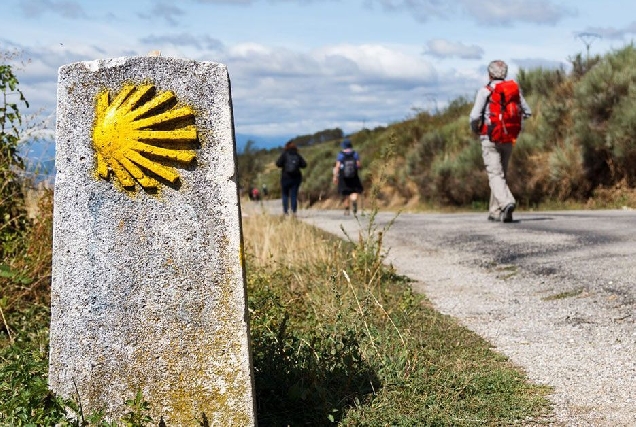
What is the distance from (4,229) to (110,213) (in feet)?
13.7

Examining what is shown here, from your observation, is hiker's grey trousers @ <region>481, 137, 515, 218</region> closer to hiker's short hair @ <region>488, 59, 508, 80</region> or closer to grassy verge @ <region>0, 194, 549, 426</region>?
hiker's short hair @ <region>488, 59, 508, 80</region>

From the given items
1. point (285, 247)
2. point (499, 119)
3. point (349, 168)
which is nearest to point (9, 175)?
point (285, 247)

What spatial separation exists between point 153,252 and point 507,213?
928cm

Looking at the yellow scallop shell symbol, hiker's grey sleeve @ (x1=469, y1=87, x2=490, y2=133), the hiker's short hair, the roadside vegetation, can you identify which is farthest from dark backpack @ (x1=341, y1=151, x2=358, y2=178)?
the yellow scallop shell symbol

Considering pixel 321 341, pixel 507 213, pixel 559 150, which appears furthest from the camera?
pixel 559 150

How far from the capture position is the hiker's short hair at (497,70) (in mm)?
11820

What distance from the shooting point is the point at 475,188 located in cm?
1947

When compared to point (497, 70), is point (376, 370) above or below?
below

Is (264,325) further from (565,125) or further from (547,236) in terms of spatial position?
(565,125)

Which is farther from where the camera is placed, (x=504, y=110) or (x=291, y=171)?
(x=291, y=171)

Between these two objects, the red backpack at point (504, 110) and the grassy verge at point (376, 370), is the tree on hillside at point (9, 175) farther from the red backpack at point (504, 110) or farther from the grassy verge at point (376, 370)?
the red backpack at point (504, 110)

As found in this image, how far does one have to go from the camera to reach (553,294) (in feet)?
23.5

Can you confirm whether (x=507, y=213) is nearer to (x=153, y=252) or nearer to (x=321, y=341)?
(x=321, y=341)

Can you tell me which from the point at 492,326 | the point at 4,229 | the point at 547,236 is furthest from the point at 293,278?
the point at 547,236
